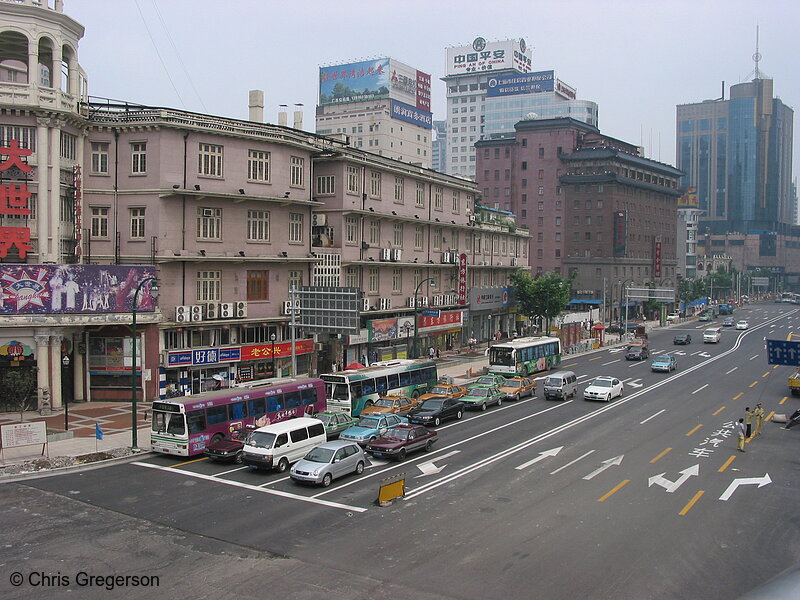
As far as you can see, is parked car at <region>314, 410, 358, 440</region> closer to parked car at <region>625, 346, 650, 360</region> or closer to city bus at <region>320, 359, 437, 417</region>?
city bus at <region>320, 359, 437, 417</region>

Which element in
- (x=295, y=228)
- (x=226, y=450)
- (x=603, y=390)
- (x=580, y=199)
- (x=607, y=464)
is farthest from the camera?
(x=580, y=199)

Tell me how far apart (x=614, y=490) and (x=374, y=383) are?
58.6 feet

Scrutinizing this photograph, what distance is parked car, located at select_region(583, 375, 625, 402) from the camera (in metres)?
46.7

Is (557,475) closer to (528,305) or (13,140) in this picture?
(13,140)

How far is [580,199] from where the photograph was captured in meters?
Answer: 126

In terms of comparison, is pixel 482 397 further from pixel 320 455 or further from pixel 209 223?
pixel 209 223

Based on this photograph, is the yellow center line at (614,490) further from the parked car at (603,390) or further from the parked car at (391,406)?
the parked car at (603,390)

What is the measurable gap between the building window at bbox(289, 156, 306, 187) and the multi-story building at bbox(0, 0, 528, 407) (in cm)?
12

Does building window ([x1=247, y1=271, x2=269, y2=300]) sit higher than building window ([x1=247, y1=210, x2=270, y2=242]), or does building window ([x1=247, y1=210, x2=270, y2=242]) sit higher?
building window ([x1=247, y1=210, x2=270, y2=242])

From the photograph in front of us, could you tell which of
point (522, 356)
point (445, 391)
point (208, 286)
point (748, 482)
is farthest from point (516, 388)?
point (748, 482)

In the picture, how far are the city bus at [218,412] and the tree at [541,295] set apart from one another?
49.3 meters

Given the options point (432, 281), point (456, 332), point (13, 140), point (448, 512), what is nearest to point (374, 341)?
point (432, 281)

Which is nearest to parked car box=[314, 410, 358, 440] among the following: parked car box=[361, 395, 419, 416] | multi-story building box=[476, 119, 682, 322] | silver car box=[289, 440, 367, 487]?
parked car box=[361, 395, 419, 416]

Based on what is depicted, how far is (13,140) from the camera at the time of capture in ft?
129
